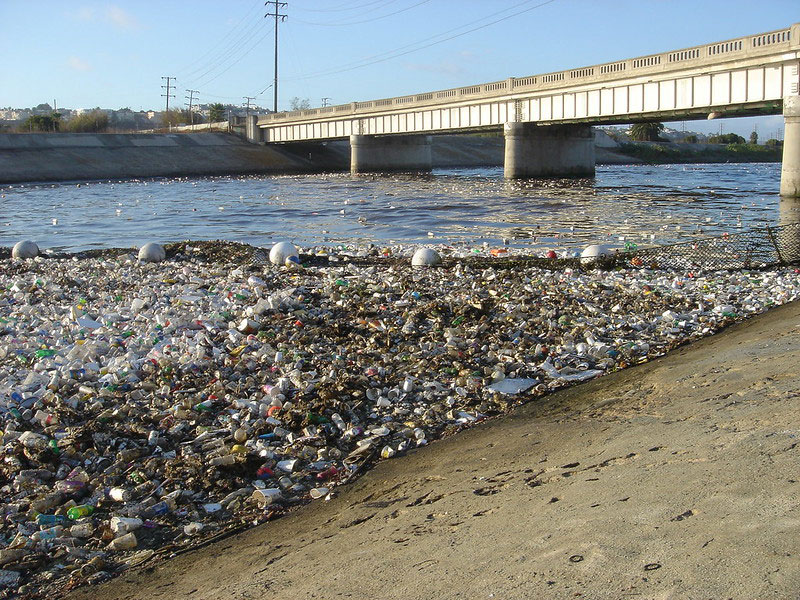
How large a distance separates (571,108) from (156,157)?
146ft

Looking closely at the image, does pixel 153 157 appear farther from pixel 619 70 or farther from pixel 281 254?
pixel 281 254

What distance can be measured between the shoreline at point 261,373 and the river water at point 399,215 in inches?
370

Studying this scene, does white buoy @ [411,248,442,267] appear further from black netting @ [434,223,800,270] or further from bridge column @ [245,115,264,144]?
bridge column @ [245,115,264,144]

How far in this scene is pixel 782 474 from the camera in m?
4.28

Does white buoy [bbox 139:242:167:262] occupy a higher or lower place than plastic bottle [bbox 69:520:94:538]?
higher

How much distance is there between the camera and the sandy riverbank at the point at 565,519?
11.7 feet

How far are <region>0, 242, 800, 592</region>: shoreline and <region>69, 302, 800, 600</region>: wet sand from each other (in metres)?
0.53

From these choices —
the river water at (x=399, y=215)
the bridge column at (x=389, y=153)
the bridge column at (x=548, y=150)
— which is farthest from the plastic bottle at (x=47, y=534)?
the bridge column at (x=389, y=153)

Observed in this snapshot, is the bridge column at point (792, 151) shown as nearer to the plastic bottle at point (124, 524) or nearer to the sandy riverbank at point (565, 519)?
the sandy riverbank at point (565, 519)

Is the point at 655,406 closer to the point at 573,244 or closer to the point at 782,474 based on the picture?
the point at 782,474

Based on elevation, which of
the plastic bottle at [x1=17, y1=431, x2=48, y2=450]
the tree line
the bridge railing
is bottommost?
the plastic bottle at [x1=17, y1=431, x2=48, y2=450]

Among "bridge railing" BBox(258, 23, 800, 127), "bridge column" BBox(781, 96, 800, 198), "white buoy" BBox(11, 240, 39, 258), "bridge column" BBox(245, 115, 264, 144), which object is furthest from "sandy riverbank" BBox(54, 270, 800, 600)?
"bridge column" BBox(245, 115, 264, 144)

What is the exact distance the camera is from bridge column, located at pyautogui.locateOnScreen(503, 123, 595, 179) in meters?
61.0

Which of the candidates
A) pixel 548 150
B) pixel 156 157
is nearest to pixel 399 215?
pixel 548 150
